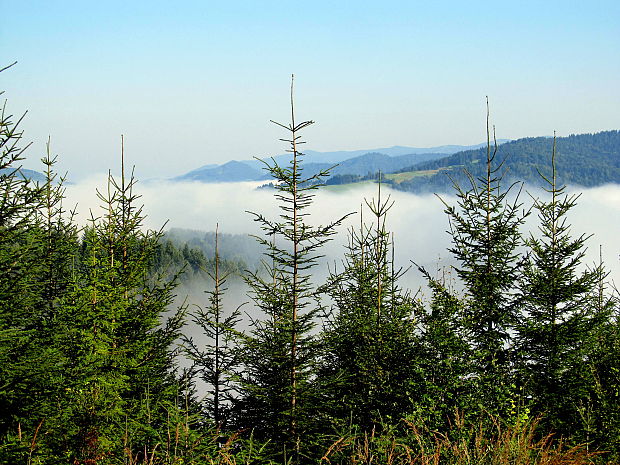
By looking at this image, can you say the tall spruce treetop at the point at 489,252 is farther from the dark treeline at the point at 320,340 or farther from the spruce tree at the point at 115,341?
the spruce tree at the point at 115,341

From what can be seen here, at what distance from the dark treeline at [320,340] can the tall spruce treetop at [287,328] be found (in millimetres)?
→ 53

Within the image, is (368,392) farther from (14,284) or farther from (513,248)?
(14,284)

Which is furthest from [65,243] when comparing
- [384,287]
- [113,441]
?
[384,287]

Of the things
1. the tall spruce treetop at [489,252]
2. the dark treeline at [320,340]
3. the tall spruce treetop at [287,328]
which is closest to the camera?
the dark treeline at [320,340]

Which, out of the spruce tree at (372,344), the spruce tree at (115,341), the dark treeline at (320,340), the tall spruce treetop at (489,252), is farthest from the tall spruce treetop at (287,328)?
the tall spruce treetop at (489,252)

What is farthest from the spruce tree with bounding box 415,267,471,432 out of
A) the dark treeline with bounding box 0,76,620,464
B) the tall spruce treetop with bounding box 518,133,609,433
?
the tall spruce treetop with bounding box 518,133,609,433

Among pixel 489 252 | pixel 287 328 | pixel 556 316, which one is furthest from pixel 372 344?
pixel 556 316

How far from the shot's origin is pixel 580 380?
45.9ft

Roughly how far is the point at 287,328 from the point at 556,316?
25.8 ft

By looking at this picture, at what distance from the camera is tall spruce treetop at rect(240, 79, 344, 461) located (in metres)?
13.2

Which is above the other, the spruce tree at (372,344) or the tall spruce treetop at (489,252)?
the tall spruce treetop at (489,252)

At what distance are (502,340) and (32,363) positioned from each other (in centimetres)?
1141

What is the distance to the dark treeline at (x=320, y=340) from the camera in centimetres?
1039

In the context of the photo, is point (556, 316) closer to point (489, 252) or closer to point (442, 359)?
point (489, 252)
